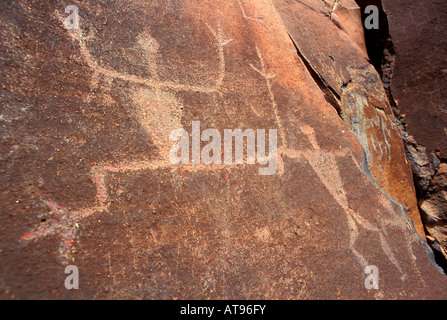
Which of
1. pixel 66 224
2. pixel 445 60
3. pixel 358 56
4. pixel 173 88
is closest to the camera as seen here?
pixel 66 224

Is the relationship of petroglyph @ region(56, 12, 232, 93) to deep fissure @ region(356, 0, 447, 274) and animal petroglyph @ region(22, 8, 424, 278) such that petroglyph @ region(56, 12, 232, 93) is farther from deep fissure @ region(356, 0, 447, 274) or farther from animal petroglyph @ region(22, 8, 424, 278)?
deep fissure @ region(356, 0, 447, 274)

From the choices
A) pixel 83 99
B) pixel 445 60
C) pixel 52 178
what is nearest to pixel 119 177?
pixel 52 178

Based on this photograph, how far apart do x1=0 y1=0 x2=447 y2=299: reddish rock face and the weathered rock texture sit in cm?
98

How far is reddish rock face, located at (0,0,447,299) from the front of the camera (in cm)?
116

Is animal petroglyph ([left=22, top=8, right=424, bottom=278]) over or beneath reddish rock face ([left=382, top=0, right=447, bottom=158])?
beneath

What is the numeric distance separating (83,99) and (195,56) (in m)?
0.84

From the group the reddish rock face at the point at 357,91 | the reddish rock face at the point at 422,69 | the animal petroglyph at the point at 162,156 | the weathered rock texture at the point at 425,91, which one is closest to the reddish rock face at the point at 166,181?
the animal petroglyph at the point at 162,156

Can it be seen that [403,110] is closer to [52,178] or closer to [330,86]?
[330,86]

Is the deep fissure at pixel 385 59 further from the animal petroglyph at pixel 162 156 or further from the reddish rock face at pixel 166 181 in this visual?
the animal petroglyph at pixel 162 156

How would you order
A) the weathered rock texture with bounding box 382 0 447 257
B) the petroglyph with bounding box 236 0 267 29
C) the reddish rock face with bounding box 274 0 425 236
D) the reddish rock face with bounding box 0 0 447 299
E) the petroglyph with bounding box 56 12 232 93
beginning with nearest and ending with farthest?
the reddish rock face with bounding box 0 0 447 299
the petroglyph with bounding box 56 12 232 93
the petroglyph with bounding box 236 0 267 29
the reddish rock face with bounding box 274 0 425 236
the weathered rock texture with bounding box 382 0 447 257

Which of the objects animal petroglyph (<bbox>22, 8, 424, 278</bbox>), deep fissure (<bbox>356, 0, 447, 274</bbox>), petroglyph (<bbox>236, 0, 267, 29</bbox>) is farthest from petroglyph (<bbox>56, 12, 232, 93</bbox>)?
deep fissure (<bbox>356, 0, 447, 274</bbox>)

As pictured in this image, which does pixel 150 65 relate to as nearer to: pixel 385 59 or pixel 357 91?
pixel 357 91

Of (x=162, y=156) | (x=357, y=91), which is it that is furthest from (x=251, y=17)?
(x=162, y=156)
